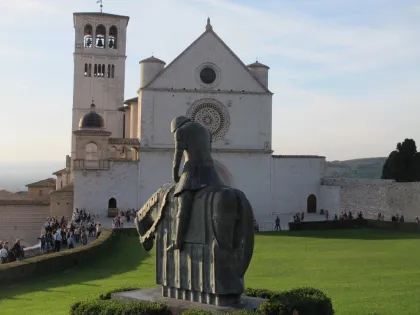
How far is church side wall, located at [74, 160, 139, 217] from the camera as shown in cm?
4750

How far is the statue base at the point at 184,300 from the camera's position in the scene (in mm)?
9891

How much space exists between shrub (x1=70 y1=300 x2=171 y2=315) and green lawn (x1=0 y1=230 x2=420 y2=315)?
2.94 metres

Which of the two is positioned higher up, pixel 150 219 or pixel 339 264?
pixel 150 219

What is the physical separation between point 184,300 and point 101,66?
56.1m

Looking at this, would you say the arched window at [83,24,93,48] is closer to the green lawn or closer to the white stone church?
the white stone church

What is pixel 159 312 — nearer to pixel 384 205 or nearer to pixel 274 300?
pixel 274 300

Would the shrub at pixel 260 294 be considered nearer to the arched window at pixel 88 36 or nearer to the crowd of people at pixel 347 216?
the crowd of people at pixel 347 216

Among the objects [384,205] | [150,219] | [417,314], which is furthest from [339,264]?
[384,205]

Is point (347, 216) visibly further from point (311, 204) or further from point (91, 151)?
point (91, 151)

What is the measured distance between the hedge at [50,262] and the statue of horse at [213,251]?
33.0 ft

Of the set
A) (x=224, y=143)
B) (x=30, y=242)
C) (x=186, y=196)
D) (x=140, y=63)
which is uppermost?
(x=140, y=63)

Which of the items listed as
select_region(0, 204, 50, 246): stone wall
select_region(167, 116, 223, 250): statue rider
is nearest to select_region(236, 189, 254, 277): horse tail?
select_region(167, 116, 223, 250): statue rider

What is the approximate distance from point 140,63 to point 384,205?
21348mm

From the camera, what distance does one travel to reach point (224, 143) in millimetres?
50875
